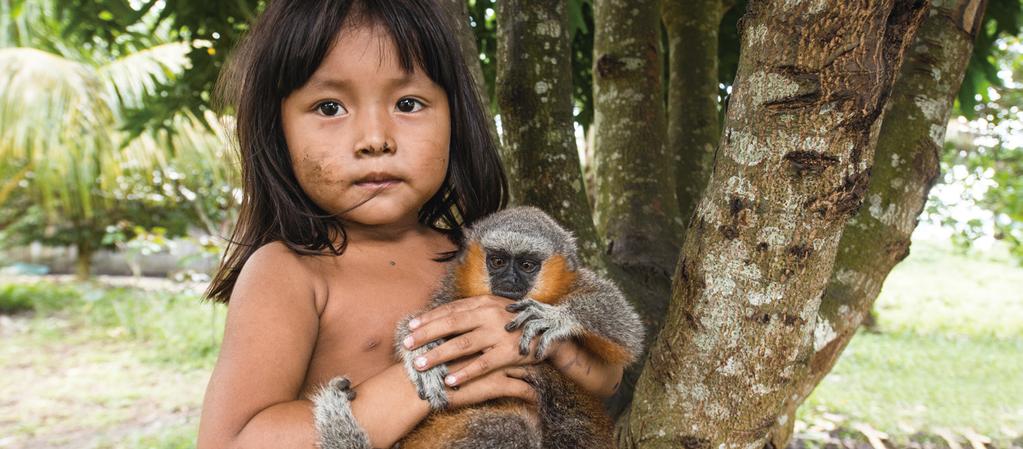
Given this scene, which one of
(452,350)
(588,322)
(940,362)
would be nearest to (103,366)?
(452,350)

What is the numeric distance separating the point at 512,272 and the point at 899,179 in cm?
123

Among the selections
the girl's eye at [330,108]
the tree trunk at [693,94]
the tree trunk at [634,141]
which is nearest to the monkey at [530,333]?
the girl's eye at [330,108]

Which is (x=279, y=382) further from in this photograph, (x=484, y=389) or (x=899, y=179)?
(x=899, y=179)

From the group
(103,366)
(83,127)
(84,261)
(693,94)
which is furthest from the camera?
(84,261)

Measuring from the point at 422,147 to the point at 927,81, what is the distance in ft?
5.27

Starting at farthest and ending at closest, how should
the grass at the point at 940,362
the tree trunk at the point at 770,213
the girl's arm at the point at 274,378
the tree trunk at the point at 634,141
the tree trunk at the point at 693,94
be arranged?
the grass at the point at 940,362 → the tree trunk at the point at 693,94 → the tree trunk at the point at 634,141 → the girl's arm at the point at 274,378 → the tree trunk at the point at 770,213

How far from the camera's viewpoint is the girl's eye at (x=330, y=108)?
5.71ft

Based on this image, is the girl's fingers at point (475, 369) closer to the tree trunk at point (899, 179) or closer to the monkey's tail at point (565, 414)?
the monkey's tail at point (565, 414)

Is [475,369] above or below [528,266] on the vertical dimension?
below

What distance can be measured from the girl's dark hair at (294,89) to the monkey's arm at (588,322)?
50cm

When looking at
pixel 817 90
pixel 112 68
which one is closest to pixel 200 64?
pixel 817 90

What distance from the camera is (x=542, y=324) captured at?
1.81m

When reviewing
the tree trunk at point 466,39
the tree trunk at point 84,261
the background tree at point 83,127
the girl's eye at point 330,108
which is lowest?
the tree trunk at point 84,261

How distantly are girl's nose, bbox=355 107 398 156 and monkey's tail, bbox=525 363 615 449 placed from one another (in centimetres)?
73
